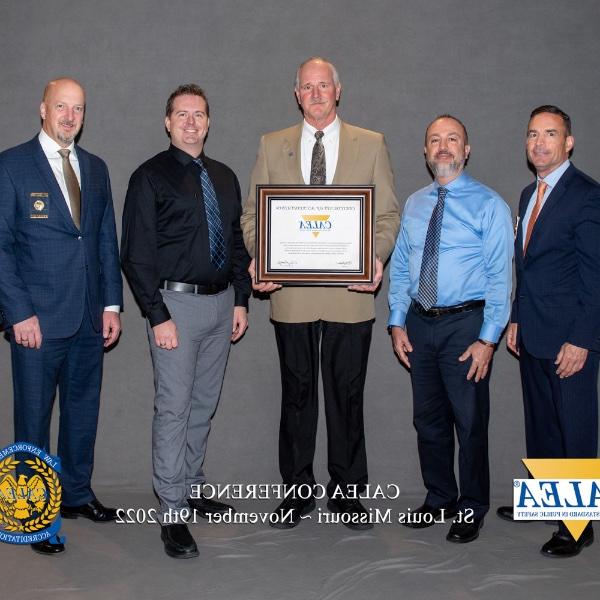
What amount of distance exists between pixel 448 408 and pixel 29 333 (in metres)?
2.01

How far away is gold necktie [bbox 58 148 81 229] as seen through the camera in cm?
322

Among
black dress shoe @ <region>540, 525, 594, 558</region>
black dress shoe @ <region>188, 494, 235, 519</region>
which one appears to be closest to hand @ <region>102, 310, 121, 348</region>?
black dress shoe @ <region>188, 494, 235, 519</region>

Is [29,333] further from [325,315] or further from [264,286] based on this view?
[325,315]

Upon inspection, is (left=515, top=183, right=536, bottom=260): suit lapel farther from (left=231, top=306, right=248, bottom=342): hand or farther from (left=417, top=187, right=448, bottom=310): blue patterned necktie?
(left=231, top=306, right=248, bottom=342): hand

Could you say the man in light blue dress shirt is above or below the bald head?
below

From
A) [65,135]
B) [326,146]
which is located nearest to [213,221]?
[326,146]

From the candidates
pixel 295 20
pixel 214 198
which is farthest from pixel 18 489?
pixel 295 20

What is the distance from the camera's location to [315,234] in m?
3.17

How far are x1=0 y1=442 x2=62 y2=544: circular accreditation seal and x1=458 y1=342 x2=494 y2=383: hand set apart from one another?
1.90 meters

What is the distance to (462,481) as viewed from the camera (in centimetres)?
327

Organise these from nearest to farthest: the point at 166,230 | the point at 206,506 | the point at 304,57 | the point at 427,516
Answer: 1. the point at 166,230
2. the point at 427,516
3. the point at 206,506
4. the point at 304,57

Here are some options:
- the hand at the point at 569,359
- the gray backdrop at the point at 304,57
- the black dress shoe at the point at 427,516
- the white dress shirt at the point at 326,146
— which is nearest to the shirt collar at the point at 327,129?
the white dress shirt at the point at 326,146

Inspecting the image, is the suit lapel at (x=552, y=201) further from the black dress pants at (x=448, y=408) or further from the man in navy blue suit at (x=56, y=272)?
the man in navy blue suit at (x=56, y=272)

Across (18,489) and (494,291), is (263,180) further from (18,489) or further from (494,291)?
(18,489)
